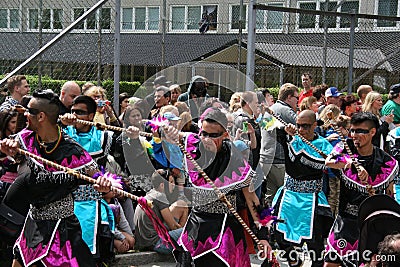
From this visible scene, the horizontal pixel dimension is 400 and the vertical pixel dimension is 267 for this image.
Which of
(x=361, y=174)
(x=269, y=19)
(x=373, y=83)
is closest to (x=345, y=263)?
(x=361, y=174)

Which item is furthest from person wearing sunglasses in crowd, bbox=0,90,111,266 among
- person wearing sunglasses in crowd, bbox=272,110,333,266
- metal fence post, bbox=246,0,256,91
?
metal fence post, bbox=246,0,256,91

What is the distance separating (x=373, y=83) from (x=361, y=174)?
8250mm

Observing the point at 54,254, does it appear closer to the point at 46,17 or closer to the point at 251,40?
the point at 251,40

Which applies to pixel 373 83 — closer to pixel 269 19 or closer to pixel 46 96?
pixel 269 19

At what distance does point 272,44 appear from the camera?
11523mm

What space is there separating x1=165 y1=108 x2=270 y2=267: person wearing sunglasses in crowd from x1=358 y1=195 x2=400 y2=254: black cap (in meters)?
1.57

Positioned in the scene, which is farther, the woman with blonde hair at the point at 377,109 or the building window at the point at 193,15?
the building window at the point at 193,15

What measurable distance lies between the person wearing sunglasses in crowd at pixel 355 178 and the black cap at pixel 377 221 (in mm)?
1858

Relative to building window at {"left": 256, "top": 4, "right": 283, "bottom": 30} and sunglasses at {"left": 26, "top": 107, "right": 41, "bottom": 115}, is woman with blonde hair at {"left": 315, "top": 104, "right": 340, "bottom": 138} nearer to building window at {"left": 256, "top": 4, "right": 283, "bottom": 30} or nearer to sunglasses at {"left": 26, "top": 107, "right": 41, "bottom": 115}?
building window at {"left": 256, "top": 4, "right": 283, "bottom": 30}

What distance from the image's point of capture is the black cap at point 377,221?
3794 mm

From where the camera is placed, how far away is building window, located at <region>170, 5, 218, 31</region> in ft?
52.7

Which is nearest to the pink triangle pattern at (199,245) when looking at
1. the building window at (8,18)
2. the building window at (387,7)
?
the building window at (8,18)

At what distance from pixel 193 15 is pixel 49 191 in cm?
1207

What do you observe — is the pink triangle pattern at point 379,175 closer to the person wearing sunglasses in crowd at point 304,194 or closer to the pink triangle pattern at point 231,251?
the person wearing sunglasses in crowd at point 304,194
